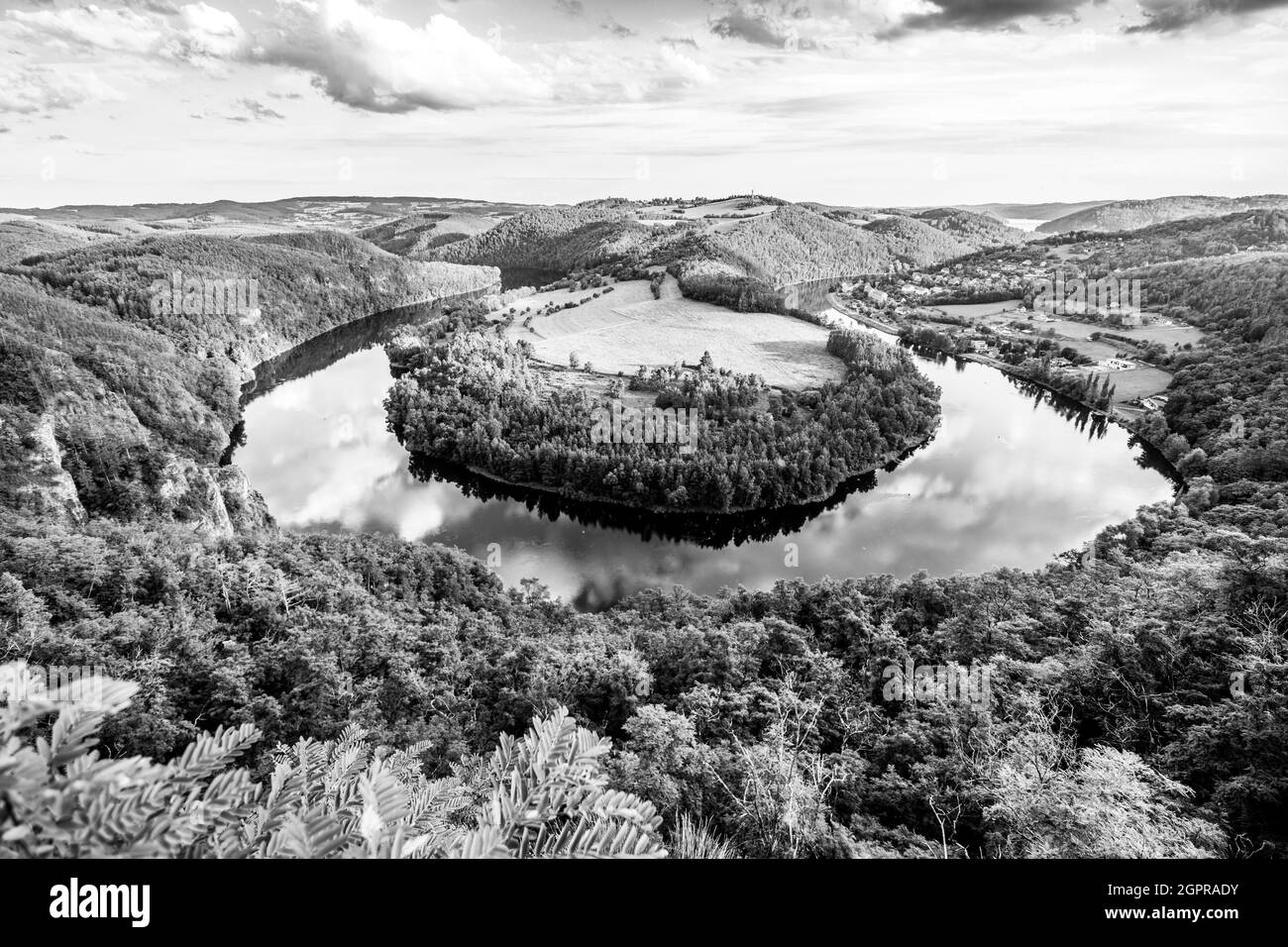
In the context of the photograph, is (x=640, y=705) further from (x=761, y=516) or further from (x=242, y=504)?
(x=242, y=504)

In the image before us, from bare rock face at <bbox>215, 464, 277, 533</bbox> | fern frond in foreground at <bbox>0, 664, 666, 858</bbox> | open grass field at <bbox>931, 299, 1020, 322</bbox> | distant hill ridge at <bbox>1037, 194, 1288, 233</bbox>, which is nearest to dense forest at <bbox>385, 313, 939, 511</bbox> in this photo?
bare rock face at <bbox>215, 464, 277, 533</bbox>

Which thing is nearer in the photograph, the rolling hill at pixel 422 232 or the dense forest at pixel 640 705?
the dense forest at pixel 640 705

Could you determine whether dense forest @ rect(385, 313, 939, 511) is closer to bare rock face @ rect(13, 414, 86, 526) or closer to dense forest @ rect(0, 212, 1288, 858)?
dense forest @ rect(0, 212, 1288, 858)

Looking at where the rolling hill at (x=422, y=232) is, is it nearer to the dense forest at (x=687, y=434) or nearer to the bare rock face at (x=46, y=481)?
the dense forest at (x=687, y=434)

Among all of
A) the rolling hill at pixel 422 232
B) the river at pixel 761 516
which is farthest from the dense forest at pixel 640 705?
the rolling hill at pixel 422 232

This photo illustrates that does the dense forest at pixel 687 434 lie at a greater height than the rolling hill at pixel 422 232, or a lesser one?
lesser

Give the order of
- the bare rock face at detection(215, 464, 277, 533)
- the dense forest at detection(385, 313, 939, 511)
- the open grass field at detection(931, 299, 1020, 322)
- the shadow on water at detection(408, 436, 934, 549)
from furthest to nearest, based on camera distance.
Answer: the open grass field at detection(931, 299, 1020, 322) → the dense forest at detection(385, 313, 939, 511) → the shadow on water at detection(408, 436, 934, 549) → the bare rock face at detection(215, 464, 277, 533)
